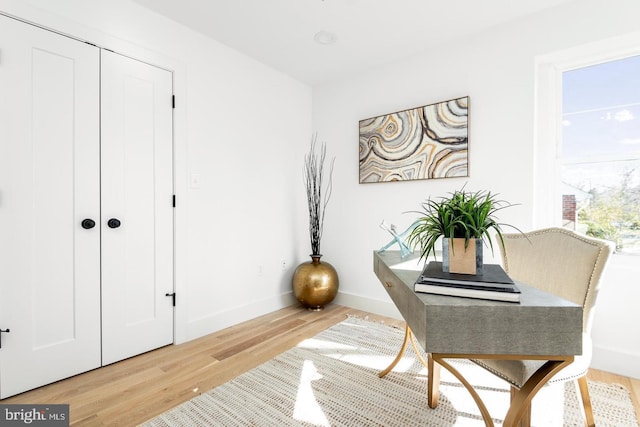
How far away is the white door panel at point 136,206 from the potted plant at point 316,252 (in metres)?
1.22

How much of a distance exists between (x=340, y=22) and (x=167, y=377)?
2.72 metres

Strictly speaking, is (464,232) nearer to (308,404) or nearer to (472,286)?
(472,286)

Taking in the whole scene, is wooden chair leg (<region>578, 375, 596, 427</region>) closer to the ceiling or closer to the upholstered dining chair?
the upholstered dining chair

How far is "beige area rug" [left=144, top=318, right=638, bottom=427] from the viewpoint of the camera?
5.09ft

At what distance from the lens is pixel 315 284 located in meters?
3.10

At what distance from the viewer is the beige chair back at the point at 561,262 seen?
55.0 inches

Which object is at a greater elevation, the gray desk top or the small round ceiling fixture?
the small round ceiling fixture

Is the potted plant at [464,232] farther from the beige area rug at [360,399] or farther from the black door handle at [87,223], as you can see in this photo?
the black door handle at [87,223]

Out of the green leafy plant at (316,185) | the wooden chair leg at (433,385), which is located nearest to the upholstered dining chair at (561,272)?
the wooden chair leg at (433,385)

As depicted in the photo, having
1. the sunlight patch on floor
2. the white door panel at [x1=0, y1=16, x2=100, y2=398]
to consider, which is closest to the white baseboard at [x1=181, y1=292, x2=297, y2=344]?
the white door panel at [x1=0, y1=16, x2=100, y2=398]

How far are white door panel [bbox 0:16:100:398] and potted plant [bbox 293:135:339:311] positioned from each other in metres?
1.68

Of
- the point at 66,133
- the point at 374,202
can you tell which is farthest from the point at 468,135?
the point at 66,133

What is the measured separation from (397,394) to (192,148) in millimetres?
2241

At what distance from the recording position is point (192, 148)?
2555 millimetres
